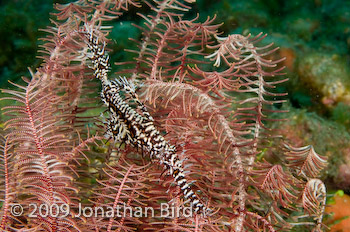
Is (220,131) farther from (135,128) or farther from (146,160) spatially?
(146,160)

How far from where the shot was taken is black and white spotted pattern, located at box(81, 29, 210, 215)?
2.16 metres

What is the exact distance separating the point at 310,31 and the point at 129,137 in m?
6.52

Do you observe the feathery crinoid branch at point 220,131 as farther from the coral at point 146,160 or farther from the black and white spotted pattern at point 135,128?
the black and white spotted pattern at point 135,128

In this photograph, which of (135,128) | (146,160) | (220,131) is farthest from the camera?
(146,160)

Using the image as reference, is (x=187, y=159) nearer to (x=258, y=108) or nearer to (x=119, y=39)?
(x=258, y=108)

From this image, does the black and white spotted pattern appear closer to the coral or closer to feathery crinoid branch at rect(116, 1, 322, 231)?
the coral

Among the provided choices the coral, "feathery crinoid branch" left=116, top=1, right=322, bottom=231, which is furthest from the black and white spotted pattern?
"feathery crinoid branch" left=116, top=1, right=322, bottom=231

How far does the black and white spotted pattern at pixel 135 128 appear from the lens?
2.16m

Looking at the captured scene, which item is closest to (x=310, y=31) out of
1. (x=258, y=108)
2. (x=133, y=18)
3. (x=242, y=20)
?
(x=242, y=20)

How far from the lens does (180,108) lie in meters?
2.54

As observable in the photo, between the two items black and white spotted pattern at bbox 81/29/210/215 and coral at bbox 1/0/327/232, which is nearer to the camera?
coral at bbox 1/0/327/232

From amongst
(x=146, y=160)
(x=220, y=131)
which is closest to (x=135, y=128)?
(x=146, y=160)

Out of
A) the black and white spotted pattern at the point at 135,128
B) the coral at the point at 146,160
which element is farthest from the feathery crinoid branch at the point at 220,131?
the black and white spotted pattern at the point at 135,128

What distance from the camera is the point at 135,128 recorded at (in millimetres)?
2344
